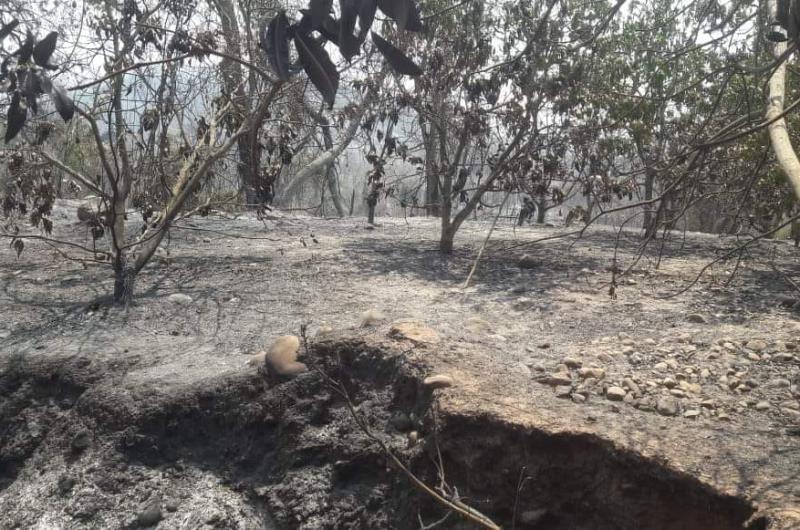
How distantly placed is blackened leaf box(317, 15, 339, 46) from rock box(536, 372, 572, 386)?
1.80 metres

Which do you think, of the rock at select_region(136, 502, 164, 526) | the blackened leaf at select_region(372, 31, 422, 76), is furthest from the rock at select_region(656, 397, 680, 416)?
the rock at select_region(136, 502, 164, 526)

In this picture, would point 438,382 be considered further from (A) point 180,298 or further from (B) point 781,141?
(A) point 180,298

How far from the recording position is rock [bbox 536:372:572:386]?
254 centimetres

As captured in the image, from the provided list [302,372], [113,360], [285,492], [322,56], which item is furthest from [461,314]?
[322,56]

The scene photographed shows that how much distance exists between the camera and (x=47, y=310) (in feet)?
12.4

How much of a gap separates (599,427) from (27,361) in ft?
8.52

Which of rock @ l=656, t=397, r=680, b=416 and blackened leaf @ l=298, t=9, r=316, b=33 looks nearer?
blackened leaf @ l=298, t=9, r=316, b=33

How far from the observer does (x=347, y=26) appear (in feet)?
3.44

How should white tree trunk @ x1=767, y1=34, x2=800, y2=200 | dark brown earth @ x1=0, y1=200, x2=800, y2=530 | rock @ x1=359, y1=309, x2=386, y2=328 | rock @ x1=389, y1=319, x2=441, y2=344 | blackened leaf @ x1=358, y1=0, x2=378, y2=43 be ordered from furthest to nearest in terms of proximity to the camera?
1. rock @ x1=359, y1=309, x2=386, y2=328
2. rock @ x1=389, y1=319, x2=441, y2=344
3. white tree trunk @ x1=767, y1=34, x2=800, y2=200
4. dark brown earth @ x1=0, y1=200, x2=800, y2=530
5. blackened leaf @ x1=358, y1=0, x2=378, y2=43

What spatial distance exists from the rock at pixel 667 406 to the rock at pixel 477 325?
102 centimetres

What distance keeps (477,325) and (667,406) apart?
113 centimetres

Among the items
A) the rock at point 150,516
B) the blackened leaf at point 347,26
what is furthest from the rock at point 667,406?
the rock at point 150,516

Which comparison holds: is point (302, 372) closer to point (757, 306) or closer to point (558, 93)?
point (757, 306)

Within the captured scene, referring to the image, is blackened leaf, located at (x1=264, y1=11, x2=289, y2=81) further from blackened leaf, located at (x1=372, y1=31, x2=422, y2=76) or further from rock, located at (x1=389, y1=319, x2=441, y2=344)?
rock, located at (x1=389, y1=319, x2=441, y2=344)
